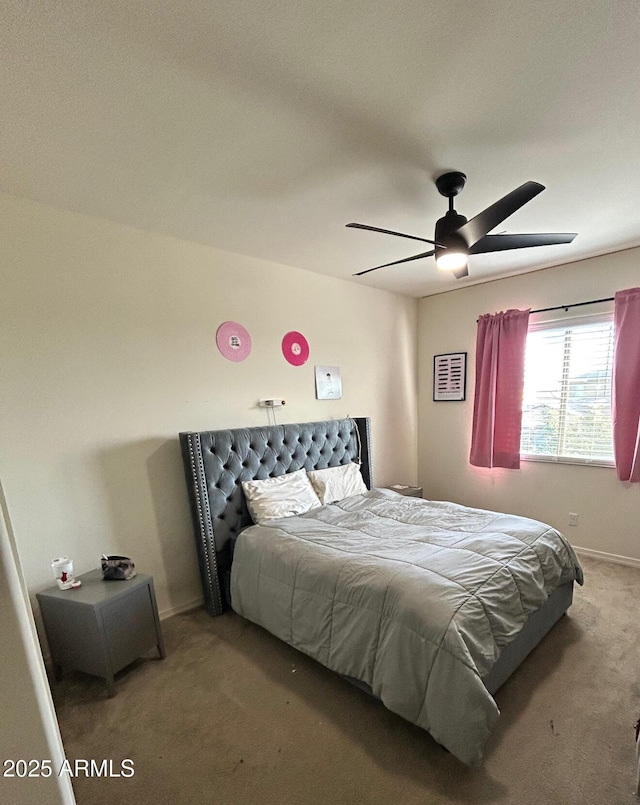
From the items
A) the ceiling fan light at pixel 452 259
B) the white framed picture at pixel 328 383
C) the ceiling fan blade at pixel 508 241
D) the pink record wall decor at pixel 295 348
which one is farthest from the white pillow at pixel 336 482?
the ceiling fan blade at pixel 508 241

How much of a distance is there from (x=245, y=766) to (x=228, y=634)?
34.9 inches

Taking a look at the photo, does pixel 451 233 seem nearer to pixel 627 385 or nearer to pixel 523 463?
pixel 627 385

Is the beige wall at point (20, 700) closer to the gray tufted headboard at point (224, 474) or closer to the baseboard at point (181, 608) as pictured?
the gray tufted headboard at point (224, 474)

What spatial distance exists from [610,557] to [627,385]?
1.50 metres

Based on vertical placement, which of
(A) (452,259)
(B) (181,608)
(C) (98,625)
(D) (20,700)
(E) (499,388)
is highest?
(A) (452,259)

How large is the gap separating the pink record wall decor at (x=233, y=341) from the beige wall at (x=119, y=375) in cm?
6

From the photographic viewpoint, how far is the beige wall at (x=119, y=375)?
6.45ft

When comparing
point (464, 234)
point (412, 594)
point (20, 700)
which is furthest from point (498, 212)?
point (20, 700)

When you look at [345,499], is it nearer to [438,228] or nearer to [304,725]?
[304,725]

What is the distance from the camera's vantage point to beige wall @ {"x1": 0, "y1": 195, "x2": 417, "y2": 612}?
77.4 inches

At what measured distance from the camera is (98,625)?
1.78m

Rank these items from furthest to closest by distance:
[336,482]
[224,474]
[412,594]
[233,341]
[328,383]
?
[328,383] → [336,482] → [233,341] → [224,474] → [412,594]

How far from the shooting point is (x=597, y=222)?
249 centimetres

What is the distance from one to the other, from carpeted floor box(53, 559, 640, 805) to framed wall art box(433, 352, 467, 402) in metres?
2.44
